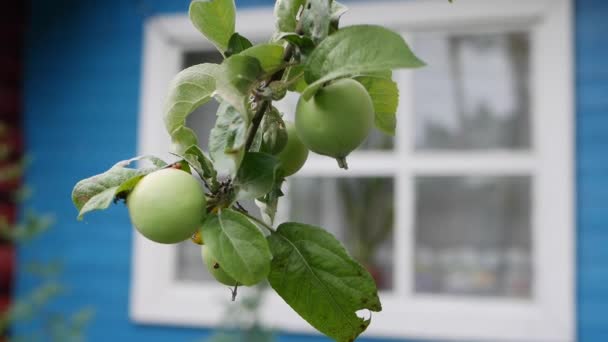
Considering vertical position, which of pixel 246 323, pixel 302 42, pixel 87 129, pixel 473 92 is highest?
pixel 473 92

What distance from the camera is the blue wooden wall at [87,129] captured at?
9.62 feet

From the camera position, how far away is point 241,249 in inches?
11.0

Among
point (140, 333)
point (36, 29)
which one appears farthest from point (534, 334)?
point (36, 29)

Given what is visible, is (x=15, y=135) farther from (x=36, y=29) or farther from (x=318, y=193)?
(x=318, y=193)

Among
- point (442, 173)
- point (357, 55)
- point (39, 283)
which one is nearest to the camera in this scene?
point (357, 55)

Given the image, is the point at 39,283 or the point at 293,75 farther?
A: the point at 39,283

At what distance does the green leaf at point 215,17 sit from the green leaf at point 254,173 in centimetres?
7

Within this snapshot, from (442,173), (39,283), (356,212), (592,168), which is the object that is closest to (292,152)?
(592,168)

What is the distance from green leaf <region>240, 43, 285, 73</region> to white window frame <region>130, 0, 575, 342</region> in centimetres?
234

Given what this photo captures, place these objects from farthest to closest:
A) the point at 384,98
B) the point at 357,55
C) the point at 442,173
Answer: the point at 442,173, the point at 384,98, the point at 357,55

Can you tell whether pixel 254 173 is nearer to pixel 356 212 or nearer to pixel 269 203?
pixel 269 203

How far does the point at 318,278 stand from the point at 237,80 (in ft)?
0.32

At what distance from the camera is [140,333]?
2.91 m

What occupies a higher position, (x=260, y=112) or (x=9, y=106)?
(x=9, y=106)
